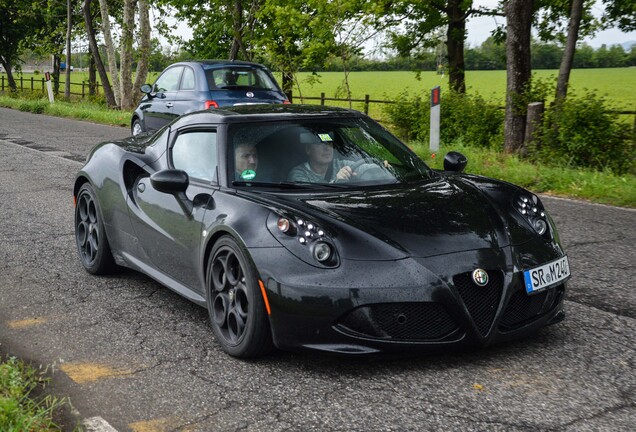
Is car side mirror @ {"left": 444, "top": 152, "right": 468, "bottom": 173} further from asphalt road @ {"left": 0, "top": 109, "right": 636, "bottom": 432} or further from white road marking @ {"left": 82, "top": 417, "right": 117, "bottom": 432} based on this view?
white road marking @ {"left": 82, "top": 417, "right": 117, "bottom": 432}

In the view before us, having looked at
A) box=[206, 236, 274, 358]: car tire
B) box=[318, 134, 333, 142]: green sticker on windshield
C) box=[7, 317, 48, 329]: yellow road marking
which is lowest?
box=[7, 317, 48, 329]: yellow road marking

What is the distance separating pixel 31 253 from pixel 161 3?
80.4 feet

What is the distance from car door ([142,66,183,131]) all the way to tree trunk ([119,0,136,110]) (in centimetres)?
1530

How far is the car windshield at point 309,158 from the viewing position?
200 inches

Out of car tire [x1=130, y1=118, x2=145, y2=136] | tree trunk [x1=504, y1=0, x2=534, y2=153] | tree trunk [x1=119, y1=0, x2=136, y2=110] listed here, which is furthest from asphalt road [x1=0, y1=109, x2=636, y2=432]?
tree trunk [x1=119, y1=0, x2=136, y2=110]

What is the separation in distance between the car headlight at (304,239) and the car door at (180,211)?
0.73 metres

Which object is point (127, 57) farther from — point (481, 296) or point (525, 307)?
point (481, 296)

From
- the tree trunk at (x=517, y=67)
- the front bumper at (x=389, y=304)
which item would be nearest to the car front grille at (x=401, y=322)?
the front bumper at (x=389, y=304)

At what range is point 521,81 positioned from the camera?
14.6 metres

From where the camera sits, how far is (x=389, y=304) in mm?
4121

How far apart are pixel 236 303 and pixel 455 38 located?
22581mm

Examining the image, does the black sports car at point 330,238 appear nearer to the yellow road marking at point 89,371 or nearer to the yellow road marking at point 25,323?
the yellow road marking at point 89,371

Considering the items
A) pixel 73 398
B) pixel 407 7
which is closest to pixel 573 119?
pixel 73 398

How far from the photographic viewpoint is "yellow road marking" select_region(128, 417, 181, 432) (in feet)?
12.2
